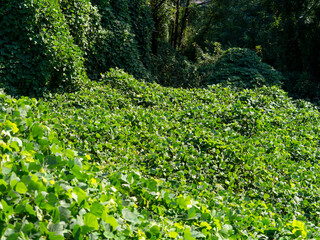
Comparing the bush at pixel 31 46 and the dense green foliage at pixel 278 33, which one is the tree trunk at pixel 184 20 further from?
the bush at pixel 31 46

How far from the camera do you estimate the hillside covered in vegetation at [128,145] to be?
1898 millimetres

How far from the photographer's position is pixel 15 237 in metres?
1.43

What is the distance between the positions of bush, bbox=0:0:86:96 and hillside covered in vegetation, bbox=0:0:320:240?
0.02m

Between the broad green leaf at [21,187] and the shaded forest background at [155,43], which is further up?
the shaded forest background at [155,43]

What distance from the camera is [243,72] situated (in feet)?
38.0

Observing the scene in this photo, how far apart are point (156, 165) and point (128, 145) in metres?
0.57

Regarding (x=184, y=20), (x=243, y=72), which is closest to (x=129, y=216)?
(x=243, y=72)

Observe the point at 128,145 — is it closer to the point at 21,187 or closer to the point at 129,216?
the point at 129,216

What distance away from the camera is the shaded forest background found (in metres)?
6.36

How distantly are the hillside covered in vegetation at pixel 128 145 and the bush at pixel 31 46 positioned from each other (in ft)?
0.07

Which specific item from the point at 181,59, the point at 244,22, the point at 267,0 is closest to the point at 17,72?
the point at 181,59

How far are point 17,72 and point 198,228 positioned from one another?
516 cm

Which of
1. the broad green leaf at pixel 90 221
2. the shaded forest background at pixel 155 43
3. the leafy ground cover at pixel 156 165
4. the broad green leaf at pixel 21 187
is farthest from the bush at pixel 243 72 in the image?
the broad green leaf at pixel 21 187

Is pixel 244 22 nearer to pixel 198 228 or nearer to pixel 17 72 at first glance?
pixel 17 72
